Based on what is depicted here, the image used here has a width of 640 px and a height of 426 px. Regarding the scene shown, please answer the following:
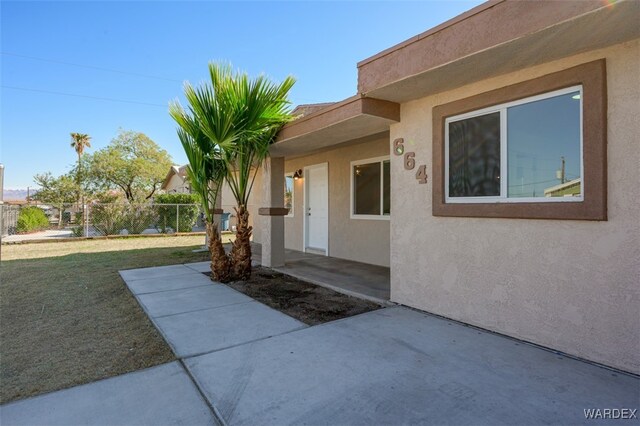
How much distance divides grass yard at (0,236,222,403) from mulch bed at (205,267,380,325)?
171 centimetres

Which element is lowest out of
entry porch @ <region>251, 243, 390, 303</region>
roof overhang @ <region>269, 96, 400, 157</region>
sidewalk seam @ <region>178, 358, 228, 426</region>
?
sidewalk seam @ <region>178, 358, 228, 426</region>

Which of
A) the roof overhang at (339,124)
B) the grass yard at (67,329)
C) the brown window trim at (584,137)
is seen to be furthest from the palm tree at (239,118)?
the brown window trim at (584,137)

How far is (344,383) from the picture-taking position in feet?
8.95

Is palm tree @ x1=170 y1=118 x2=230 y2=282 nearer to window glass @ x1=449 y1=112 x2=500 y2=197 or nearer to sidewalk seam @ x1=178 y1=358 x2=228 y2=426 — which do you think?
sidewalk seam @ x1=178 y1=358 x2=228 y2=426

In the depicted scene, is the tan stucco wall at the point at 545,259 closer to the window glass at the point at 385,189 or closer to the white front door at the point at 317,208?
the window glass at the point at 385,189

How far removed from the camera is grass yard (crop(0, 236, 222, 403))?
2982 millimetres

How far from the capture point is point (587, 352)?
3098 millimetres

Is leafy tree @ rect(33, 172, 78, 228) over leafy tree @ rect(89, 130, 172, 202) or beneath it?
beneath

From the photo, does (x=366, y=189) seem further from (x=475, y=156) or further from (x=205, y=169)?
(x=475, y=156)

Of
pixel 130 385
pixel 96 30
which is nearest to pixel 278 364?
pixel 130 385

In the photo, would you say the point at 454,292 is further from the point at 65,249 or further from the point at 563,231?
the point at 65,249

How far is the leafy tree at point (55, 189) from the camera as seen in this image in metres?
24.2

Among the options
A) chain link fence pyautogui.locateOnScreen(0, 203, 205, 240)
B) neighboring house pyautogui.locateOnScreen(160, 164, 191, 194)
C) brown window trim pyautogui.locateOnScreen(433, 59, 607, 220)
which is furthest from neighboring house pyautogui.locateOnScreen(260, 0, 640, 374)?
neighboring house pyautogui.locateOnScreen(160, 164, 191, 194)

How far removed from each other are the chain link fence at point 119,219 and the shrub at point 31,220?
0.21 meters
